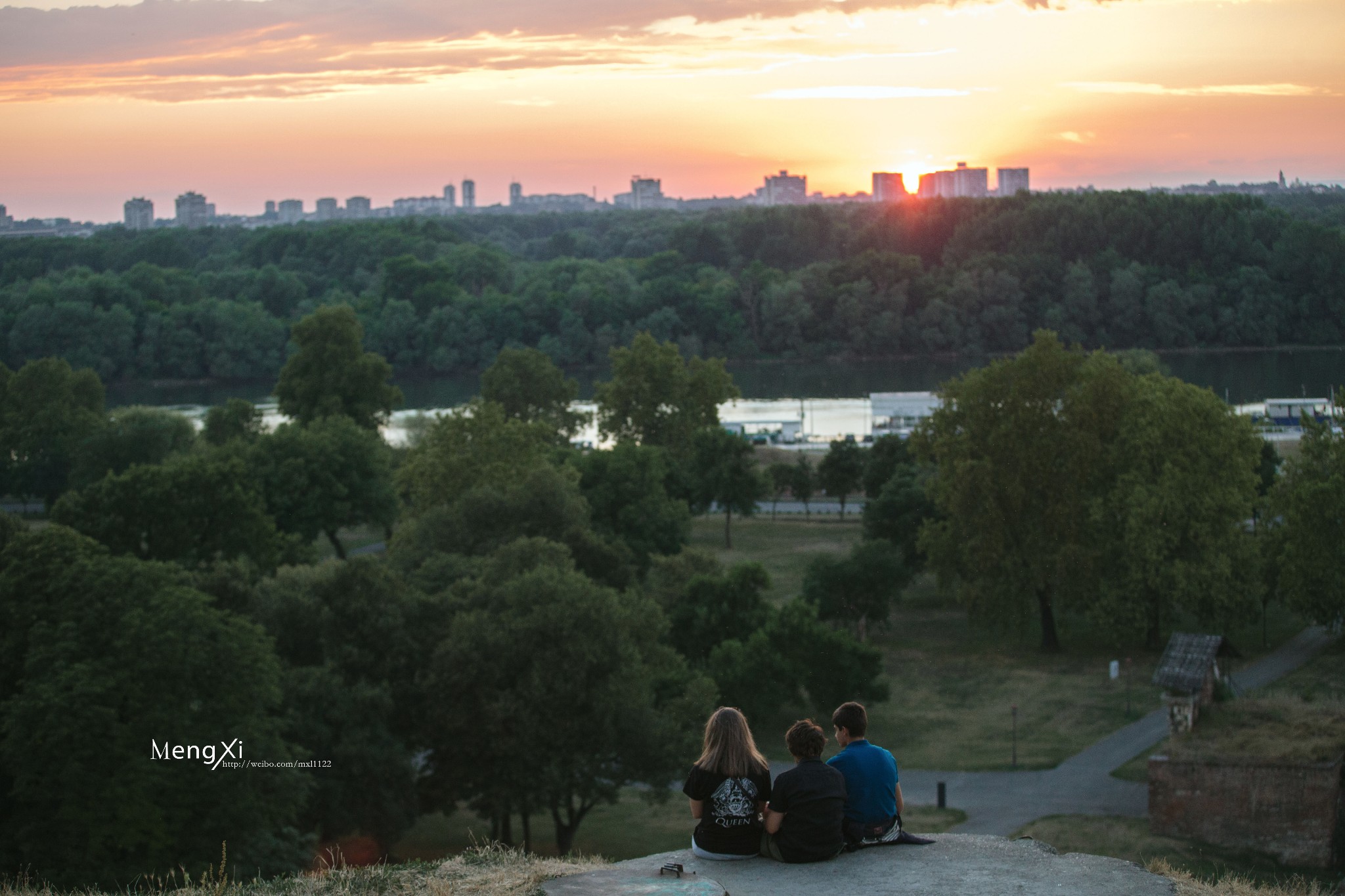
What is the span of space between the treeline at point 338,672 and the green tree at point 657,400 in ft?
67.8

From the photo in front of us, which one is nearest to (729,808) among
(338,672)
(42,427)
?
(338,672)

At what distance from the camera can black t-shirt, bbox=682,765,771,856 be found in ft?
24.4

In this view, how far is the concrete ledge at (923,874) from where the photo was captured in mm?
7312

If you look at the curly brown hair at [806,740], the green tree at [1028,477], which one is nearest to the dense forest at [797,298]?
the green tree at [1028,477]

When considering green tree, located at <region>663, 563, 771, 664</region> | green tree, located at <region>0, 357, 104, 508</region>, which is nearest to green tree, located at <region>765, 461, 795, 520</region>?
green tree, located at <region>663, 563, 771, 664</region>

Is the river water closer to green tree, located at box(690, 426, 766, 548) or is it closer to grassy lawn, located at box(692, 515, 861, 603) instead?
grassy lawn, located at box(692, 515, 861, 603)

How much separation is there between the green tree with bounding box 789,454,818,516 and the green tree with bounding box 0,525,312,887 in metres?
32.8

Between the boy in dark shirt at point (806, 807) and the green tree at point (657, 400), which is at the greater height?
the boy in dark shirt at point (806, 807)

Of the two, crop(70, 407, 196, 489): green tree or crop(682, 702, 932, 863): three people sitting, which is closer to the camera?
crop(682, 702, 932, 863): three people sitting

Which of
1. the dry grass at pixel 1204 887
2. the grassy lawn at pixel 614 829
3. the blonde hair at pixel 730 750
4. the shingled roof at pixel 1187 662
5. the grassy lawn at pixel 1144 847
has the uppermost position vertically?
the blonde hair at pixel 730 750

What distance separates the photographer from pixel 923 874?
7.59 metres

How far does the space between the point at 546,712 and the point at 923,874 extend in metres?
12.2

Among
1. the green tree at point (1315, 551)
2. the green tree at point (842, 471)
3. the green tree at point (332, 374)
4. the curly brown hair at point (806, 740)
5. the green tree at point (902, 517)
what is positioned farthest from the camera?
the green tree at point (332, 374)

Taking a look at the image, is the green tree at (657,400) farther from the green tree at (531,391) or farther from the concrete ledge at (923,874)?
the concrete ledge at (923,874)
